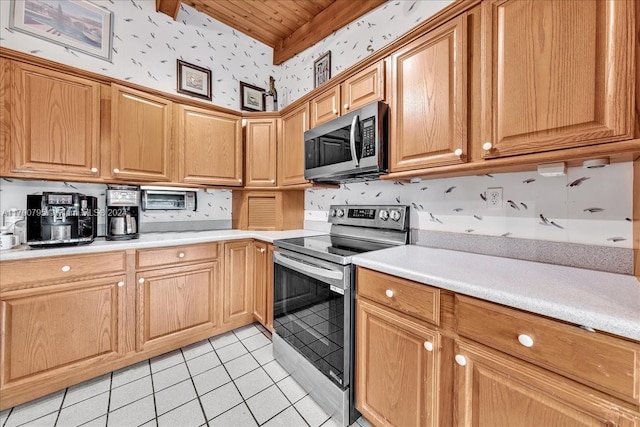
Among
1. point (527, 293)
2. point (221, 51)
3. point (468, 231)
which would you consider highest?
point (221, 51)

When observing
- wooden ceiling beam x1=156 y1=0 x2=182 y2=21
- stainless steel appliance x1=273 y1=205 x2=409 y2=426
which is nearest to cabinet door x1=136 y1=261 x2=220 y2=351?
stainless steel appliance x1=273 y1=205 x2=409 y2=426

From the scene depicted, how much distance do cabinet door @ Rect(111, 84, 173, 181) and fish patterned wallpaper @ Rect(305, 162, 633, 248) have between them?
1.88 m

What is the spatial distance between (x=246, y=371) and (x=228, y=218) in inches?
60.3

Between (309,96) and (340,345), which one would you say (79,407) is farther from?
(309,96)

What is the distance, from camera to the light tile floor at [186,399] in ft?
4.44

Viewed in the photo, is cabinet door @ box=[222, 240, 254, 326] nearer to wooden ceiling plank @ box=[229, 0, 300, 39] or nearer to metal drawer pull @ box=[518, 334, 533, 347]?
metal drawer pull @ box=[518, 334, 533, 347]

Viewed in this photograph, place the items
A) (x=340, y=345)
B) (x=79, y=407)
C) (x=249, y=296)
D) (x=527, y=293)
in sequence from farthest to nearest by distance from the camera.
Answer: (x=249, y=296) < (x=79, y=407) < (x=340, y=345) < (x=527, y=293)

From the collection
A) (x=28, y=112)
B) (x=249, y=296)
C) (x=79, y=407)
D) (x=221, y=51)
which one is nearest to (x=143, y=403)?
(x=79, y=407)

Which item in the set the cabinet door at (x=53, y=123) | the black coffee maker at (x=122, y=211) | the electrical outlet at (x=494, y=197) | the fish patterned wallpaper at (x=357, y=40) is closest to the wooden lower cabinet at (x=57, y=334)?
the black coffee maker at (x=122, y=211)

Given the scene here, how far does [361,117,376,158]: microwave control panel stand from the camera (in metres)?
1.50

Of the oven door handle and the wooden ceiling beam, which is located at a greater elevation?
the wooden ceiling beam

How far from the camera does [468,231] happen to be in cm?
149

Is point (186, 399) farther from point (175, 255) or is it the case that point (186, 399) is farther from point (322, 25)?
point (322, 25)

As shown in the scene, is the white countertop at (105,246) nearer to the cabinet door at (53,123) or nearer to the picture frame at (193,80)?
the cabinet door at (53,123)
